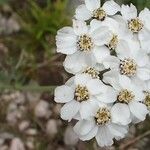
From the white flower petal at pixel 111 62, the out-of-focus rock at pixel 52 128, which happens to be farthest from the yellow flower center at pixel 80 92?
the out-of-focus rock at pixel 52 128

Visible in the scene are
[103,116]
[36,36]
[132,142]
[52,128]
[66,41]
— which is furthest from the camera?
[36,36]

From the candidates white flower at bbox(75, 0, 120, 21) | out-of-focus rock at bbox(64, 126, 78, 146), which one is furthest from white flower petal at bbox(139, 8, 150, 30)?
out-of-focus rock at bbox(64, 126, 78, 146)

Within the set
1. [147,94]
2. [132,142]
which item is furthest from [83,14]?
[132,142]

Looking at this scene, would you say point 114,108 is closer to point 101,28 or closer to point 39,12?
point 101,28

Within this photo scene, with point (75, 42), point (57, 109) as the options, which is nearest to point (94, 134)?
point (75, 42)

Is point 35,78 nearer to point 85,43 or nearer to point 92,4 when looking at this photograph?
point 92,4

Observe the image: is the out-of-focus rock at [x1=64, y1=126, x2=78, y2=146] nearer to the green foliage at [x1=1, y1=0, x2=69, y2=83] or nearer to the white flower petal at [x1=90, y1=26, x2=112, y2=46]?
the green foliage at [x1=1, y1=0, x2=69, y2=83]

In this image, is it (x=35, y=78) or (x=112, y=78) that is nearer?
(x=112, y=78)
